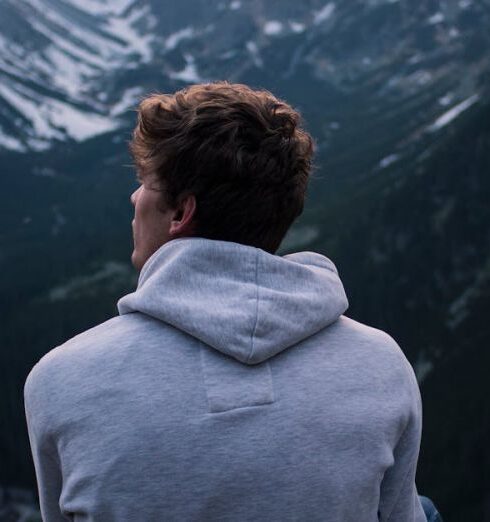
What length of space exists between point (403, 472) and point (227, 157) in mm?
2050

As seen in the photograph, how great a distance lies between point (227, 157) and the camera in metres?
4.09

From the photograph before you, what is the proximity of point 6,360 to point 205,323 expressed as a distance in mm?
153327

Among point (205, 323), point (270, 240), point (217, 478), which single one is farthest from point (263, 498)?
point (270, 240)

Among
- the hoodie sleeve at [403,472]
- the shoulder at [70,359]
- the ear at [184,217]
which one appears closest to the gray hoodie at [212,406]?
the shoulder at [70,359]

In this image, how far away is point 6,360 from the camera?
489 feet

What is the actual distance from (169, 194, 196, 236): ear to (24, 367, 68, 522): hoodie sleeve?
3.49 feet

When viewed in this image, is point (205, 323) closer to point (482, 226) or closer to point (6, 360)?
point (6, 360)

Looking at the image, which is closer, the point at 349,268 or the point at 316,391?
the point at 316,391

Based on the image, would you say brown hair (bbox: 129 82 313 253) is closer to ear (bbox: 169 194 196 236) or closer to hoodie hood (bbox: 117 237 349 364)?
ear (bbox: 169 194 196 236)

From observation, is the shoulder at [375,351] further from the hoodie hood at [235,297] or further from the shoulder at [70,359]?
the shoulder at [70,359]

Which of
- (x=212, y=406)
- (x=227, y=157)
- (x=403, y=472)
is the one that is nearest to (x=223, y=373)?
(x=212, y=406)

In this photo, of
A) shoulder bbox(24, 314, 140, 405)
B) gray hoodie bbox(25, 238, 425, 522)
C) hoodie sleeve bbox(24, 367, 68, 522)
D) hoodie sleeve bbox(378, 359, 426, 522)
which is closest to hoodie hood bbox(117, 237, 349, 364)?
gray hoodie bbox(25, 238, 425, 522)

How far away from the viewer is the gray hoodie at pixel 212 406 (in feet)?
12.1

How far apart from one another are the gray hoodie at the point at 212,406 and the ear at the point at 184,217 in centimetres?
15
